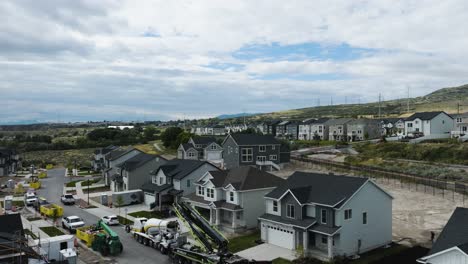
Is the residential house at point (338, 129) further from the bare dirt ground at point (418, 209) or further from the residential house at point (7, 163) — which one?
the residential house at point (7, 163)

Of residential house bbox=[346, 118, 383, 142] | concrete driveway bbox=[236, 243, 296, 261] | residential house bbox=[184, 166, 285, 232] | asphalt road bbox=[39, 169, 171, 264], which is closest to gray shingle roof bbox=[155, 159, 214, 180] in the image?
residential house bbox=[184, 166, 285, 232]

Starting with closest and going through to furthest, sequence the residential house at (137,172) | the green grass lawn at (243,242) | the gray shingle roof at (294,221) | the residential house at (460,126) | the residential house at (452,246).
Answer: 1. the residential house at (452,246)
2. the gray shingle roof at (294,221)
3. the green grass lawn at (243,242)
4. the residential house at (137,172)
5. the residential house at (460,126)

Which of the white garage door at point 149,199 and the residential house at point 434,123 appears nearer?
the white garage door at point 149,199

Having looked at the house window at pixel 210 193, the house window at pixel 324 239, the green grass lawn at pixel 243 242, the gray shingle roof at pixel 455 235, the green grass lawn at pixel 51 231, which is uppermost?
the gray shingle roof at pixel 455 235

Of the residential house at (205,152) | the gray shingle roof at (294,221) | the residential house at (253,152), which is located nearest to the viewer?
the gray shingle roof at (294,221)

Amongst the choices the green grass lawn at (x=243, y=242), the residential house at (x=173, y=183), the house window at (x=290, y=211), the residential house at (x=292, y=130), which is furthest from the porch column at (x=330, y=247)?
the residential house at (x=292, y=130)

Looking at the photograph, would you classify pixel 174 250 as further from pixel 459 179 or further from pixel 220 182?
pixel 459 179

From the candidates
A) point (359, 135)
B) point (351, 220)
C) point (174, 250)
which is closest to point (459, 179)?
point (351, 220)

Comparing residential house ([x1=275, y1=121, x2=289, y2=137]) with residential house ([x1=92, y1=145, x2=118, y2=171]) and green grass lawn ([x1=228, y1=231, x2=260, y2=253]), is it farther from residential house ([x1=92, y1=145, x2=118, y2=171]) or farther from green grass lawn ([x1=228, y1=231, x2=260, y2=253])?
green grass lawn ([x1=228, y1=231, x2=260, y2=253])

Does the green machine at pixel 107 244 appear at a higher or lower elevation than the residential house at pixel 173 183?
lower
